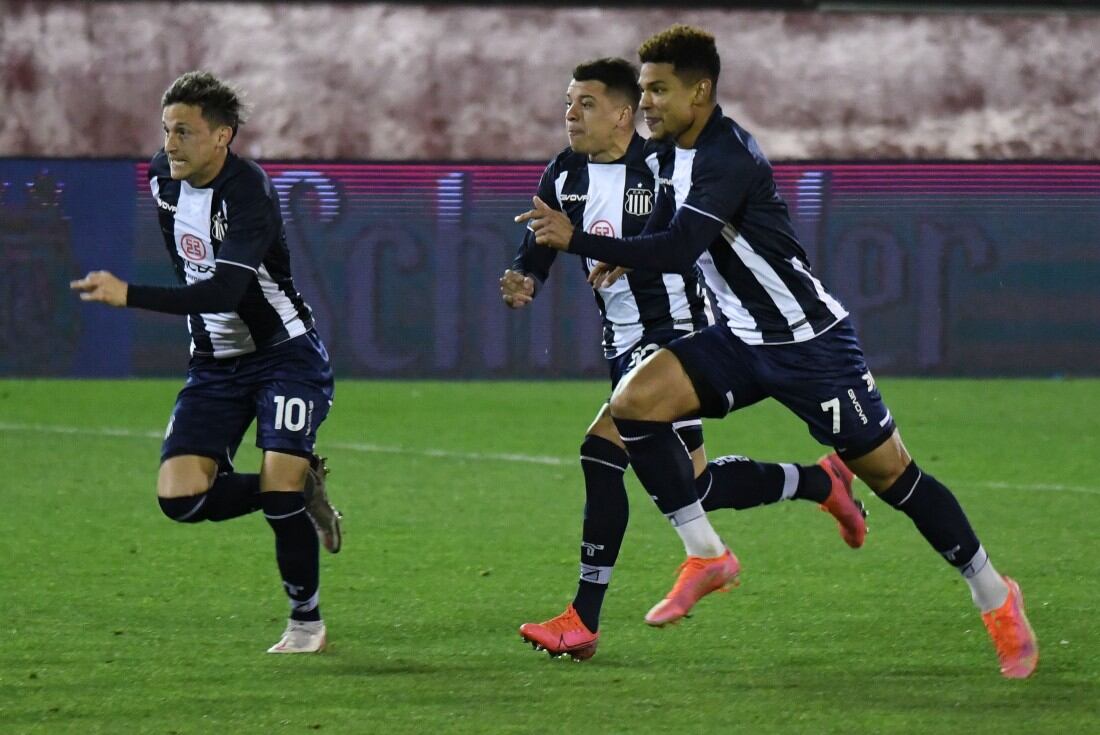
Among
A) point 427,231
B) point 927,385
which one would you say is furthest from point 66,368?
point 927,385

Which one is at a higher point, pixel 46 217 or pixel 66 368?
pixel 46 217

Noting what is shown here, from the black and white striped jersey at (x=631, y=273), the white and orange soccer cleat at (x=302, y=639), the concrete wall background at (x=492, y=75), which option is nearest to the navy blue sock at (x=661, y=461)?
the black and white striped jersey at (x=631, y=273)

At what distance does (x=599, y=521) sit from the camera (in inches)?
235

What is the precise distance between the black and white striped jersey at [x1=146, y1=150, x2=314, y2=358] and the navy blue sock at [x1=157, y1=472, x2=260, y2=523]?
1.33ft

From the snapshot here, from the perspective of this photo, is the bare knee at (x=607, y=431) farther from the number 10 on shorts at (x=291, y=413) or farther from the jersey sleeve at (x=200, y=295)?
the jersey sleeve at (x=200, y=295)

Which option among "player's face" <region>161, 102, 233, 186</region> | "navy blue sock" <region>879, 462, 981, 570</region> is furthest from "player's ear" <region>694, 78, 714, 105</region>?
"player's face" <region>161, 102, 233, 186</region>

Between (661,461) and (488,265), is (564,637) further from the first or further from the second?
(488,265)

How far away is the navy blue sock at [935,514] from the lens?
5609 millimetres

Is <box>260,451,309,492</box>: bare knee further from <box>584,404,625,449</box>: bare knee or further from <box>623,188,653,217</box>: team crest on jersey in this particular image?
<box>623,188,653,217</box>: team crest on jersey

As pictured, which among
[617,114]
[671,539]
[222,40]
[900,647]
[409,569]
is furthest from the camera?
[222,40]

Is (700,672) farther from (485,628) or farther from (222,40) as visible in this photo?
(222,40)

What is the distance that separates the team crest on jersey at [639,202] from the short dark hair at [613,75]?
342mm

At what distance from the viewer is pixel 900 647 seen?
5.98 meters

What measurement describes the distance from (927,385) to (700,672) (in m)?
11.4
